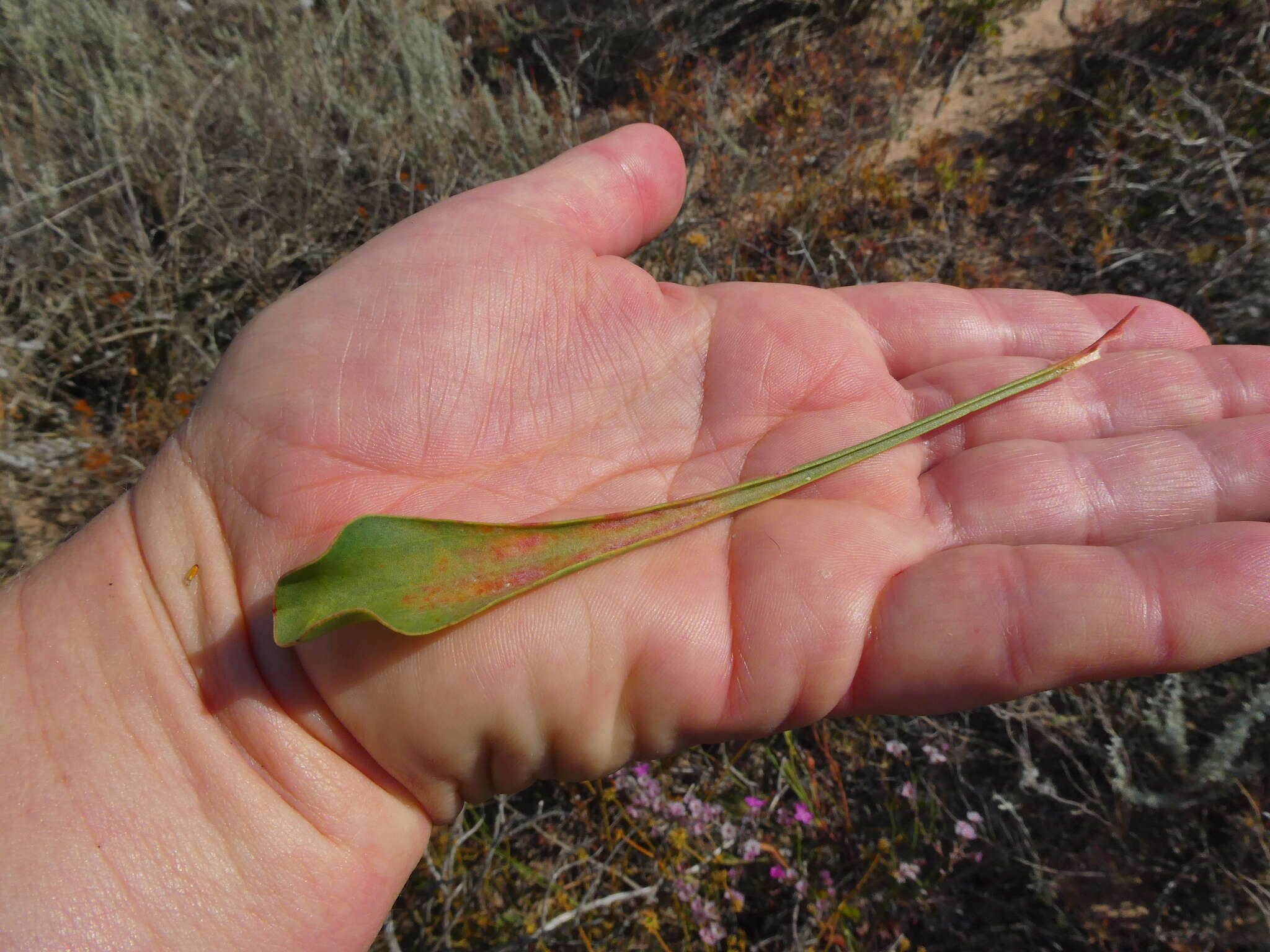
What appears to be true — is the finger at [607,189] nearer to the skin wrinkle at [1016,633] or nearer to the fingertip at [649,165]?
the fingertip at [649,165]

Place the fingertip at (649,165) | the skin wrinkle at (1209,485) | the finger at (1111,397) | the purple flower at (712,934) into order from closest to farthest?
1. the skin wrinkle at (1209,485)
2. the finger at (1111,397)
3. the purple flower at (712,934)
4. the fingertip at (649,165)

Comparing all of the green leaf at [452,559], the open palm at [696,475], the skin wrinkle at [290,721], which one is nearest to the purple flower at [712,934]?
the open palm at [696,475]

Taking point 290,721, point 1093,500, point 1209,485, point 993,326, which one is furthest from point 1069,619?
point 290,721

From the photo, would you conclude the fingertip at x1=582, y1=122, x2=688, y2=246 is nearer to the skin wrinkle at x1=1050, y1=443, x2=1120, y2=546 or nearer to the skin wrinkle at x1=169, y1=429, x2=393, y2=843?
the skin wrinkle at x1=1050, y1=443, x2=1120, y2=546

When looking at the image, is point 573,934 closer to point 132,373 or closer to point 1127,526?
point 1127,526

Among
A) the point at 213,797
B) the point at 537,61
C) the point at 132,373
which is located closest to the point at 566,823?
the point at 213,797

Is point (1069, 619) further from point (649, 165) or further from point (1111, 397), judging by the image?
point (649, 165)
